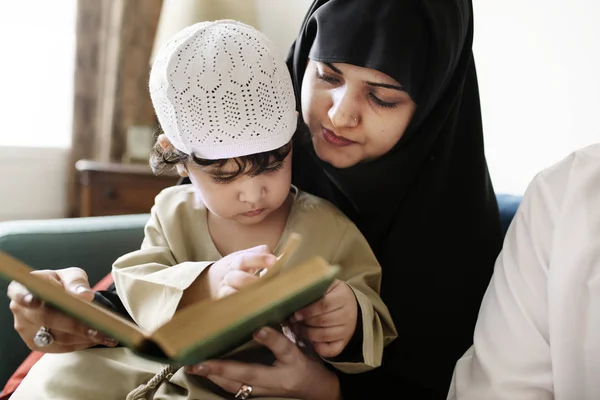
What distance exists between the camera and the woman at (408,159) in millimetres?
1016

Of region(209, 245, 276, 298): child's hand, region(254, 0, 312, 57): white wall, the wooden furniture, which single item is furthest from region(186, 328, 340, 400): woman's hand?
region(254, 0, 312, 57): white wall

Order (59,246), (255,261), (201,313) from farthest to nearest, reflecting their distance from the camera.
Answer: (59,246) < (255,261) < (201,313)

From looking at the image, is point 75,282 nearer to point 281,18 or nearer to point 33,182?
point 281,18

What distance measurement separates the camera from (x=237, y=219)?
1057mm

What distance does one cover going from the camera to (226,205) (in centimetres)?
102

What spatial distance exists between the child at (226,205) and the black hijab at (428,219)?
0.32 ft

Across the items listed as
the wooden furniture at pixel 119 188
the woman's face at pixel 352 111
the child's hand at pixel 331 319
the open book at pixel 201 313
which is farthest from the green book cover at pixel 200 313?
the wooden furniture at pixel 119 188

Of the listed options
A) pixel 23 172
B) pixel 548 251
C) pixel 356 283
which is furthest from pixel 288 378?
pixel 23 172

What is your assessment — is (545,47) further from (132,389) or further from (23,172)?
(23,172)

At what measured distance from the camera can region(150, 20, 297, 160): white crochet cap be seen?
933 mm

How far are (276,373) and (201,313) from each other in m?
0.32

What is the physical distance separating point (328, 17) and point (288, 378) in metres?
0.66

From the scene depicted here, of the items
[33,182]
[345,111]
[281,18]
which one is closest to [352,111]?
[345,111]

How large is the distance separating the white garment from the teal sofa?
0.51 m
